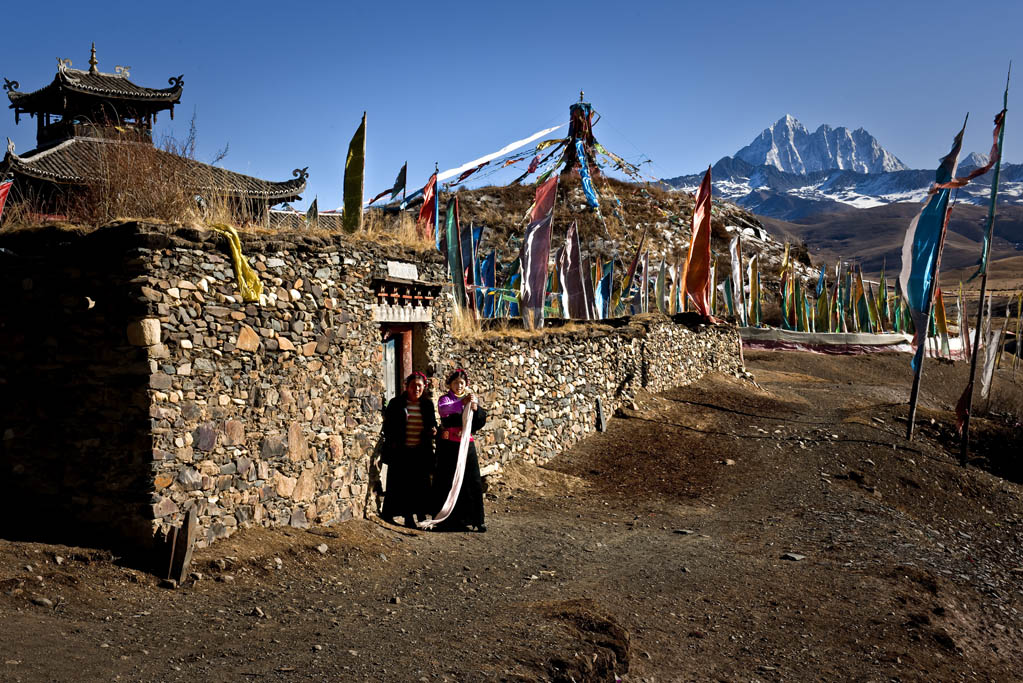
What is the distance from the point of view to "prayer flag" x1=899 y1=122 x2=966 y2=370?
584 inches

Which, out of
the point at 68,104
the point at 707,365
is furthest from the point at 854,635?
the point at 68,104

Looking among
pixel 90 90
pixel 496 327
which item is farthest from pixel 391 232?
pixel 90 90

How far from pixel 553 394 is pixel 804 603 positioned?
21.7 ft

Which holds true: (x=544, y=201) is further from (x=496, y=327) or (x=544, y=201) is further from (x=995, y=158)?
(x=995, y=158)

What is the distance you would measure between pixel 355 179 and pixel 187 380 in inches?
155

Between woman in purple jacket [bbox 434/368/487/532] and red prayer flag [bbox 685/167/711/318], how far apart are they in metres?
9.68

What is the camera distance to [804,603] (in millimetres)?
8094

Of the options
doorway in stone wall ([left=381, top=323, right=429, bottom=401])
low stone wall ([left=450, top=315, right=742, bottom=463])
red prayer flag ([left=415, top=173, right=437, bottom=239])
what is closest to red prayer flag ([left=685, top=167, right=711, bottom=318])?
low stone wall ([left=450, top=315, right=742, bottom=463])

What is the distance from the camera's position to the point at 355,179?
10281 millimetres

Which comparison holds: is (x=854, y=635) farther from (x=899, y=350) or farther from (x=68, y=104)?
(x=899, y=350)

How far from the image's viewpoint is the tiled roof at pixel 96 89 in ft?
77.3

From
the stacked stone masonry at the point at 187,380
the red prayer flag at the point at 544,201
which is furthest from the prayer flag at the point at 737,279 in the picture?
the stacked stone masonry at the point at 187,380

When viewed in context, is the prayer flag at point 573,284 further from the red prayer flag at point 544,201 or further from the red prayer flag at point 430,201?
the red prayer flag at point 430,201

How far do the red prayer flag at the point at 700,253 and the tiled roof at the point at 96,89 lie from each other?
52.9ft
